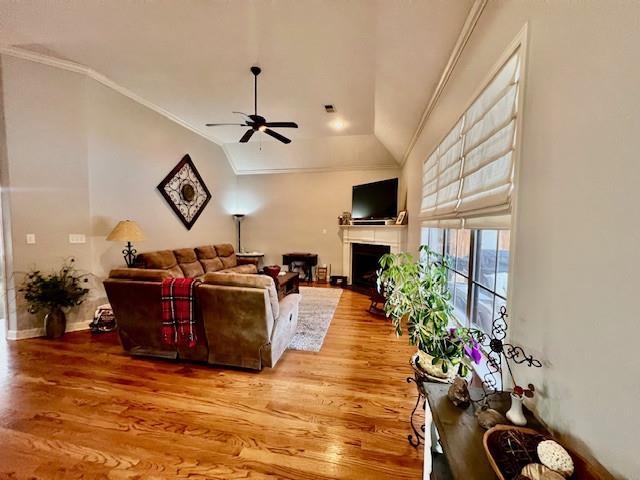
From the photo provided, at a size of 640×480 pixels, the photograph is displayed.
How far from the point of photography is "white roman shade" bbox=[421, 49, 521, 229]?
1.19 metres

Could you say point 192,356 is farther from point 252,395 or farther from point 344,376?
point 344,376

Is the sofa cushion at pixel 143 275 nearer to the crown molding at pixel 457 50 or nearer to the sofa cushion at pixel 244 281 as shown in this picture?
the sofa cushion at pixel 244 281

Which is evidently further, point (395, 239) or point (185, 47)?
point (395, 239)

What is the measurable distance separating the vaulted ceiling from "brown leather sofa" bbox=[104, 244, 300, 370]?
234 centimetres

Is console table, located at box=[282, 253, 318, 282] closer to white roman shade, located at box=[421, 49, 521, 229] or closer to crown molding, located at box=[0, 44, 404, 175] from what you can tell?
crown molding, located at box=[0, 44, 404, 175]

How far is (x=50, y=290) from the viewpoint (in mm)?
3104

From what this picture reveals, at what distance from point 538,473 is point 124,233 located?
4.44 meters

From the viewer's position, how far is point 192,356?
2570mm

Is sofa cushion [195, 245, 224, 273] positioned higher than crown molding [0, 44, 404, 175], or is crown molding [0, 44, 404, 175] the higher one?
crown molding [0, 44, 404, 175]

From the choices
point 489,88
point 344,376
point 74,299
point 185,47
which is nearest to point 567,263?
point 489,88

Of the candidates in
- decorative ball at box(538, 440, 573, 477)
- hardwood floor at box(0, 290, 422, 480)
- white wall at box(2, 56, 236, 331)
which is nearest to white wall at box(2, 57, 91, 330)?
white wall at box(2, 56, 236, 331)

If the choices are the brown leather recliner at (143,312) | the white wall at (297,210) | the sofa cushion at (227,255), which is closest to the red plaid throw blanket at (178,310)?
the brown leather recliner at (143,312)

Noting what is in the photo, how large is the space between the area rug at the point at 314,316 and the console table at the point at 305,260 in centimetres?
90

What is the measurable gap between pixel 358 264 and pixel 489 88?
4731 millimetres
